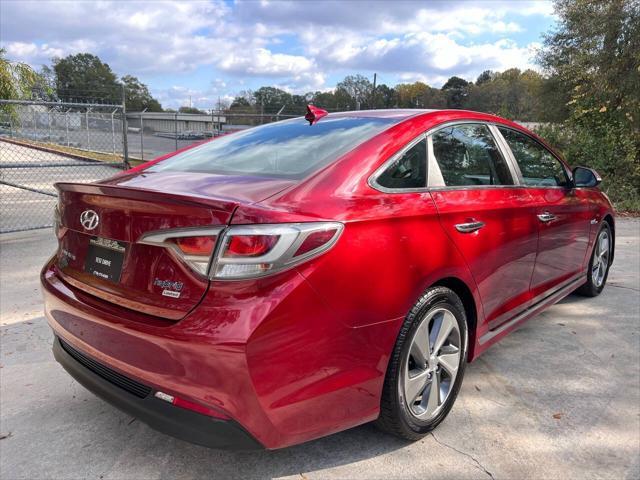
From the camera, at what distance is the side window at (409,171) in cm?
235

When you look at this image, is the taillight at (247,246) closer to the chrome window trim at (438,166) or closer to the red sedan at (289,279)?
the red sedan at (289,279)

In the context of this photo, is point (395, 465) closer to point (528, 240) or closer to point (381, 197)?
point (381, 197)

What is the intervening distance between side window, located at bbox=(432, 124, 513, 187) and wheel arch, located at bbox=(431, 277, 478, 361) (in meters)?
0.53

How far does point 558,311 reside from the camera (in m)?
4.57

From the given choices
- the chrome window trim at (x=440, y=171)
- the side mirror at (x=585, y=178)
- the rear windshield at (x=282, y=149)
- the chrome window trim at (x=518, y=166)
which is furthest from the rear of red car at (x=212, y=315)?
the side mirror at (x=585, y=178)

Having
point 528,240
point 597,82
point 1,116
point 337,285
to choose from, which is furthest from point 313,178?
point 597,82

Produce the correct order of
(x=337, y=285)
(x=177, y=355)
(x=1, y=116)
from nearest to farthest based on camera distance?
(x=177, y=355) → (x=337, y=285) → (x=1, y=116)

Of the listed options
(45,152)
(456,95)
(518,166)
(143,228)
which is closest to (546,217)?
(518,166)

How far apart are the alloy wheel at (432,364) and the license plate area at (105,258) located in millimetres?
1337

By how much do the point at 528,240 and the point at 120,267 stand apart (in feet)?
8.15

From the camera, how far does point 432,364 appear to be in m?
2.52

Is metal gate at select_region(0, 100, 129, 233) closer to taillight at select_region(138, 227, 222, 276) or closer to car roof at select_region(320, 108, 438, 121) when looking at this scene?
car roof at select_region(320, 108, 438, 121)

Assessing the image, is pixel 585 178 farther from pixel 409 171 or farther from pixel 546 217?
pixel 409 171

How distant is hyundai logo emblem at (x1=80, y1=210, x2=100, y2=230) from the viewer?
2165mm
